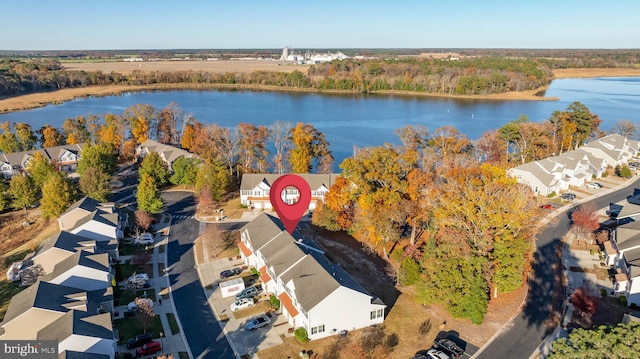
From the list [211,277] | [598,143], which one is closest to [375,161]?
[211,277]

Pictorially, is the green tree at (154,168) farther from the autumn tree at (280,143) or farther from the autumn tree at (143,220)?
the autumn tree at (280,143)

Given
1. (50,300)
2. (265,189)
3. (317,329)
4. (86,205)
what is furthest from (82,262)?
(265,189)

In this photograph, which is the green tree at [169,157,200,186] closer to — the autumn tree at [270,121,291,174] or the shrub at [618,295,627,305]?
the autumn tree at [270,121,291,174]

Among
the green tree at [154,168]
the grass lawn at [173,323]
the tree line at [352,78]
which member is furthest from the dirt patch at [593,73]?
the grass lawn at [173,323]

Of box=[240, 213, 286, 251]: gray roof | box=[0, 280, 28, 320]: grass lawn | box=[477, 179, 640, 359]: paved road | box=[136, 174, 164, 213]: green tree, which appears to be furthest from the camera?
box=[136, 174, 164, 213]: green tree

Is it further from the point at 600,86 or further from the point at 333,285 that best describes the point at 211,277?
the point at 600,86

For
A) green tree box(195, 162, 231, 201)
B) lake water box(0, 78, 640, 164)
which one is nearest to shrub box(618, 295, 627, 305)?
green tree box(195, 162, 231, 201)
